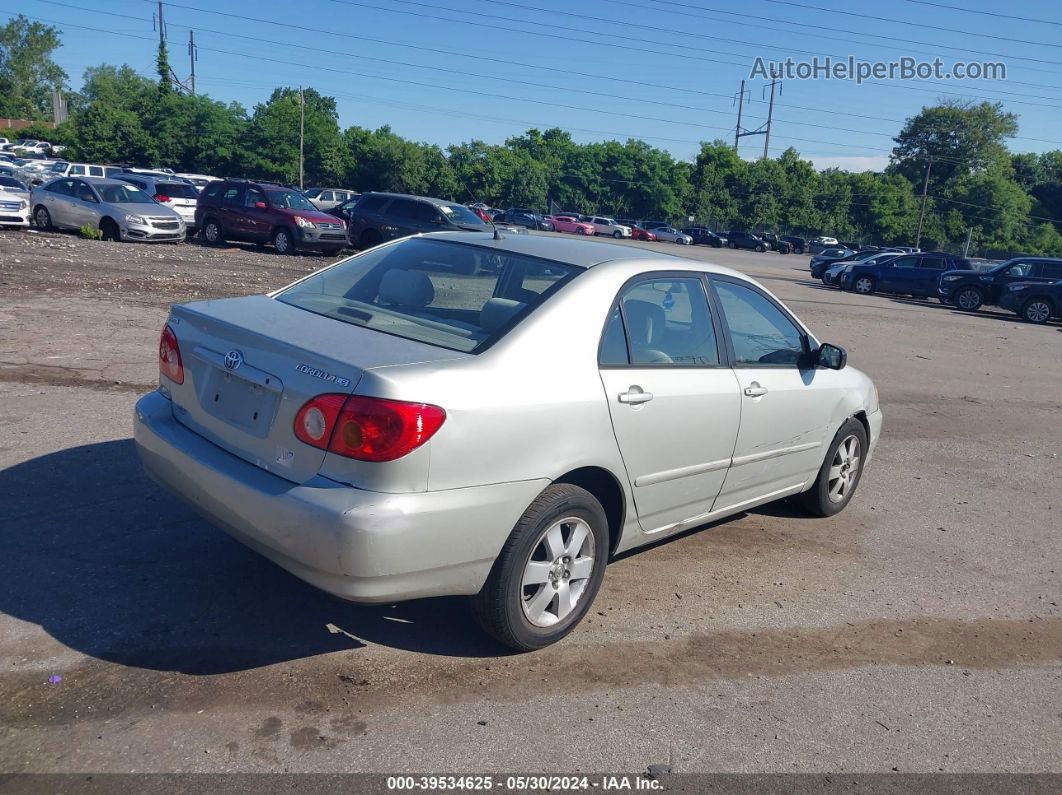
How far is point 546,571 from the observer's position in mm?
3934

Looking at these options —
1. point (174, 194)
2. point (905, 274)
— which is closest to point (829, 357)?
point (174, 194)

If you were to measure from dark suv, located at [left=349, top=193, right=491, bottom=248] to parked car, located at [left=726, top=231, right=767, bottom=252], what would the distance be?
52.1m

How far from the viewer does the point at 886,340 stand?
16.9 meters

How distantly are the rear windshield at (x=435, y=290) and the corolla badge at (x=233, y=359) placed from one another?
51 cm

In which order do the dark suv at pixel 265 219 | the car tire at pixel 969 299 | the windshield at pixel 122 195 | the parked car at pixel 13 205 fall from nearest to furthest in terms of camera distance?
the windshield at pixel 122 195, the parked car at pixel 13 205, the dark suv at pixel 265 219, the car tire at pixel 969 299

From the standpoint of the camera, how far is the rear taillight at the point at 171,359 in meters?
4.18

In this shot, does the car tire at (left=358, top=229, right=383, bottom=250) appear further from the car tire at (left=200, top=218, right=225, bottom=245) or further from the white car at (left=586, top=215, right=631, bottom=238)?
the white car at (left=586, top=215, right=631, bottom=238)

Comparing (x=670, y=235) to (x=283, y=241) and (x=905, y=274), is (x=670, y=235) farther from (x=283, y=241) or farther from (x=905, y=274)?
(x=283, y=241)

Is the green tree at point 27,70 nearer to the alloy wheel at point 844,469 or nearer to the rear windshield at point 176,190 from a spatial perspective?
the rear windshield at point 176,190

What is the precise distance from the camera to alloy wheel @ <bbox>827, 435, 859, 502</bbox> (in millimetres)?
6039

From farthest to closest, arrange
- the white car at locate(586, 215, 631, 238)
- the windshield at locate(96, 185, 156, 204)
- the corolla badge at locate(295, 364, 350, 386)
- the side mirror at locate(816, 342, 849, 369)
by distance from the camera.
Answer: the white car at locate(586, 215, 631, 238) < the windshield at locate(96, 185, 156, 204) < the side mirror at locate(816, 342, 849, 369) < the corolla badge at locate(295, 364, 350, 386)

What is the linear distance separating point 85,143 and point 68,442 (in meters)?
67.5

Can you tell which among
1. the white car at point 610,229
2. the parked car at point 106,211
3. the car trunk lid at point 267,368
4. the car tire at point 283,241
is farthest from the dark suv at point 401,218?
the white car at point 610,229

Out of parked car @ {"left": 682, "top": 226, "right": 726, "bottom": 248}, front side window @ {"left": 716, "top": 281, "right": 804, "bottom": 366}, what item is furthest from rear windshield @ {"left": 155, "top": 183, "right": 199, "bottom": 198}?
parked car @ {"left": 682, "top": 226, "right": 726, "bottom": 248}
